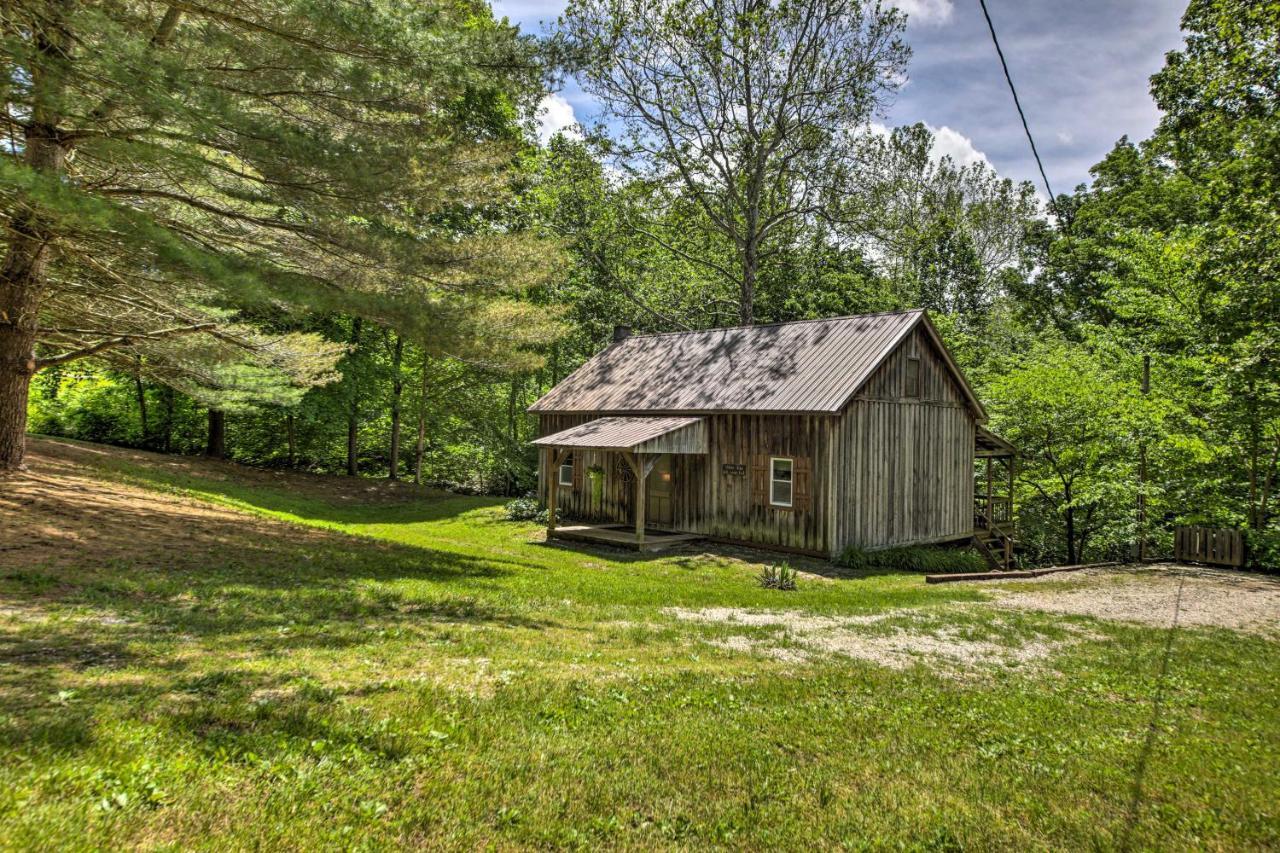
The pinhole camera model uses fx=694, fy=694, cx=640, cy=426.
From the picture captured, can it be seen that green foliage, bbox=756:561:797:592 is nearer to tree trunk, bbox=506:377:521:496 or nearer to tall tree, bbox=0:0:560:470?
tall tree, bbox=0:0:560:470

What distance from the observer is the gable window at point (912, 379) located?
17719 millimetres

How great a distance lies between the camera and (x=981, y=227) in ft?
127

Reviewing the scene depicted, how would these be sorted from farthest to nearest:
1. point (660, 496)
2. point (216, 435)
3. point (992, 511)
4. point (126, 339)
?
point (216, 435)
point (992, 511)
point (660, 496)
point (126, 339)

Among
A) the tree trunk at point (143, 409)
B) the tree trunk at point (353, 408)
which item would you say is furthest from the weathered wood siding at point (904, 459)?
the tree trunk at point (143, 409)

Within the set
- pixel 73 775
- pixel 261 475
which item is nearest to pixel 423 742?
pixel 73 775

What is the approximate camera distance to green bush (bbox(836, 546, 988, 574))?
51.2ft

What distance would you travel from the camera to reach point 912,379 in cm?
1794

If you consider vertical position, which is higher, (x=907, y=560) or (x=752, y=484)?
(x=752, y=484)

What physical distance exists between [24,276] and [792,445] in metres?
14.6

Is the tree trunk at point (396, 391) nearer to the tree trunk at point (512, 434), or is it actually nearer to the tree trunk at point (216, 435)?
the tree trunk at point (512, 434)

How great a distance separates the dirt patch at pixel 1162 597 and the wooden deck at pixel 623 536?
748 cm

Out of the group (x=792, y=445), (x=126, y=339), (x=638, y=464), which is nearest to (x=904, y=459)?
(x=792, y=445)

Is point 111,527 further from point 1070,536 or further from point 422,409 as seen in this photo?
point 1070,536

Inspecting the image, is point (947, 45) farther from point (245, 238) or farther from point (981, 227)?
point (981, 227)
